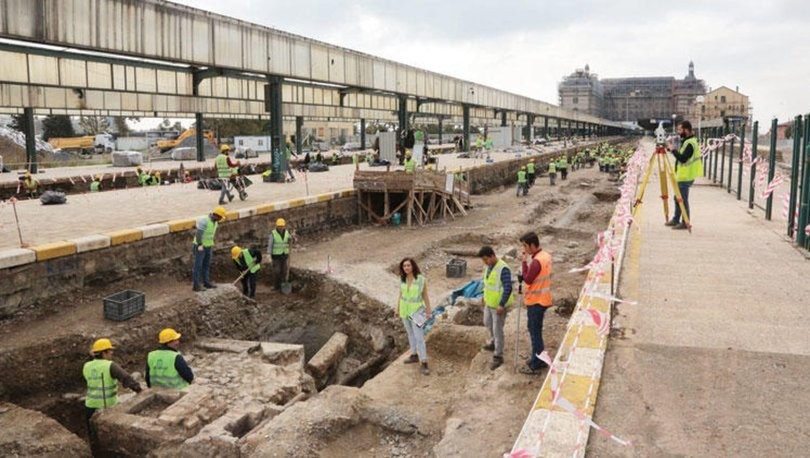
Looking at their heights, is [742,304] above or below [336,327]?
above

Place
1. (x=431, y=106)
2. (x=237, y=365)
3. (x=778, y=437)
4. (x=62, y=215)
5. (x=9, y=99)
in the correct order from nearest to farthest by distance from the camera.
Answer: (x=778, y=437)
(x=237, y=365)
(x=62, y=215)
(x=9, y=99)
(x=431, y=106)

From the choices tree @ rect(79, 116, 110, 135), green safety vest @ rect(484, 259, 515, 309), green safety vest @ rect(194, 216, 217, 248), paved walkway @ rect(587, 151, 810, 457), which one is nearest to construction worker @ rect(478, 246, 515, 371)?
green safety vest @ rect(484, 259, 515, 309)

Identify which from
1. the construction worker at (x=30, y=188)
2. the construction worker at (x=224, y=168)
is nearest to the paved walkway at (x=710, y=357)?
the construction worker at (x=224, y=168)

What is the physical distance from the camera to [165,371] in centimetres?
828

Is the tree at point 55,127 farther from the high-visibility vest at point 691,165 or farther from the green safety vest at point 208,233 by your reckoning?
the high-visibility vest at point 691,165

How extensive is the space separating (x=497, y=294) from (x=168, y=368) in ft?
14.3

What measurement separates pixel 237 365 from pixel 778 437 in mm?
7479

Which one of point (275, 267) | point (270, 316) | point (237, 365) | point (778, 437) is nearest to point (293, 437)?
point (237, 365)

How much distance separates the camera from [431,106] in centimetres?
5706

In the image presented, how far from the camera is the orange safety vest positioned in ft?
21.3

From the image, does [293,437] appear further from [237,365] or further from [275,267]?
[275,267]

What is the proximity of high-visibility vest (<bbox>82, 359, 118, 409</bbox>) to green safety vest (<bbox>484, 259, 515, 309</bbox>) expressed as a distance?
15.3 ft

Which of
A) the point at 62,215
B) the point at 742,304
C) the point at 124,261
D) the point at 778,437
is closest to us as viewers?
the point at 778,437

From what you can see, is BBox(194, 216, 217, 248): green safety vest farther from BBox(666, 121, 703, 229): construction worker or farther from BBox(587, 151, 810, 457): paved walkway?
BBox(666, 121, 703, 229): construction worker
